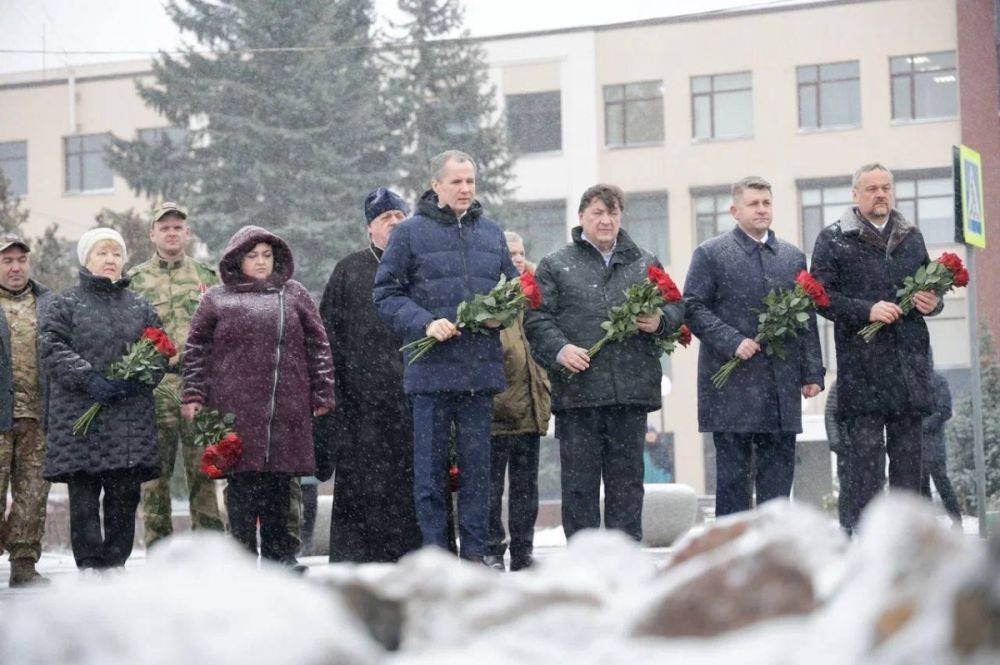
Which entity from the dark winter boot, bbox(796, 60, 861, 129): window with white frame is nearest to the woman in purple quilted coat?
the dark winter boot

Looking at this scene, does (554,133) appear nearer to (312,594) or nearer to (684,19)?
(684,19)

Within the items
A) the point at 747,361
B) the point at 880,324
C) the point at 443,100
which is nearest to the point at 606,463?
the point at 747,361

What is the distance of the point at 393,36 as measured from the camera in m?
41.3

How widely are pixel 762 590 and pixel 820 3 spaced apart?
45768 mm

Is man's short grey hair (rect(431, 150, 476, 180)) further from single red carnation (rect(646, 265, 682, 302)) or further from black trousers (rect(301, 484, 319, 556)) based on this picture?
black trousers (rect(301, 484, 319, 556))

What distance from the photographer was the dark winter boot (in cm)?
1046

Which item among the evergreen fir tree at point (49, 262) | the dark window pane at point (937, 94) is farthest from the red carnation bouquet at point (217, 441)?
the dark window pane at point (937, 94)

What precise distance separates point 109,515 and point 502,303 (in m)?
2.85

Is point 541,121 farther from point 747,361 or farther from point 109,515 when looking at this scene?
point 747,361

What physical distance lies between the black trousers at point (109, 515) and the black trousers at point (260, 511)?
1015 mm

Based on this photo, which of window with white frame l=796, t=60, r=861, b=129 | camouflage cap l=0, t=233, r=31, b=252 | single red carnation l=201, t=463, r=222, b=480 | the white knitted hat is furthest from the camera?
window with white frame l=796, t=60, r=861, b=129

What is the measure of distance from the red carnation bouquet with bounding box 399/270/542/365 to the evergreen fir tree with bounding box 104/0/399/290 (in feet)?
94.0

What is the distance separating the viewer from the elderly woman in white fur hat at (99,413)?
32.1 ft

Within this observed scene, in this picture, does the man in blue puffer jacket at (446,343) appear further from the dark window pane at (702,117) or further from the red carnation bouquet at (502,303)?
the dark window pane at (702,117)
